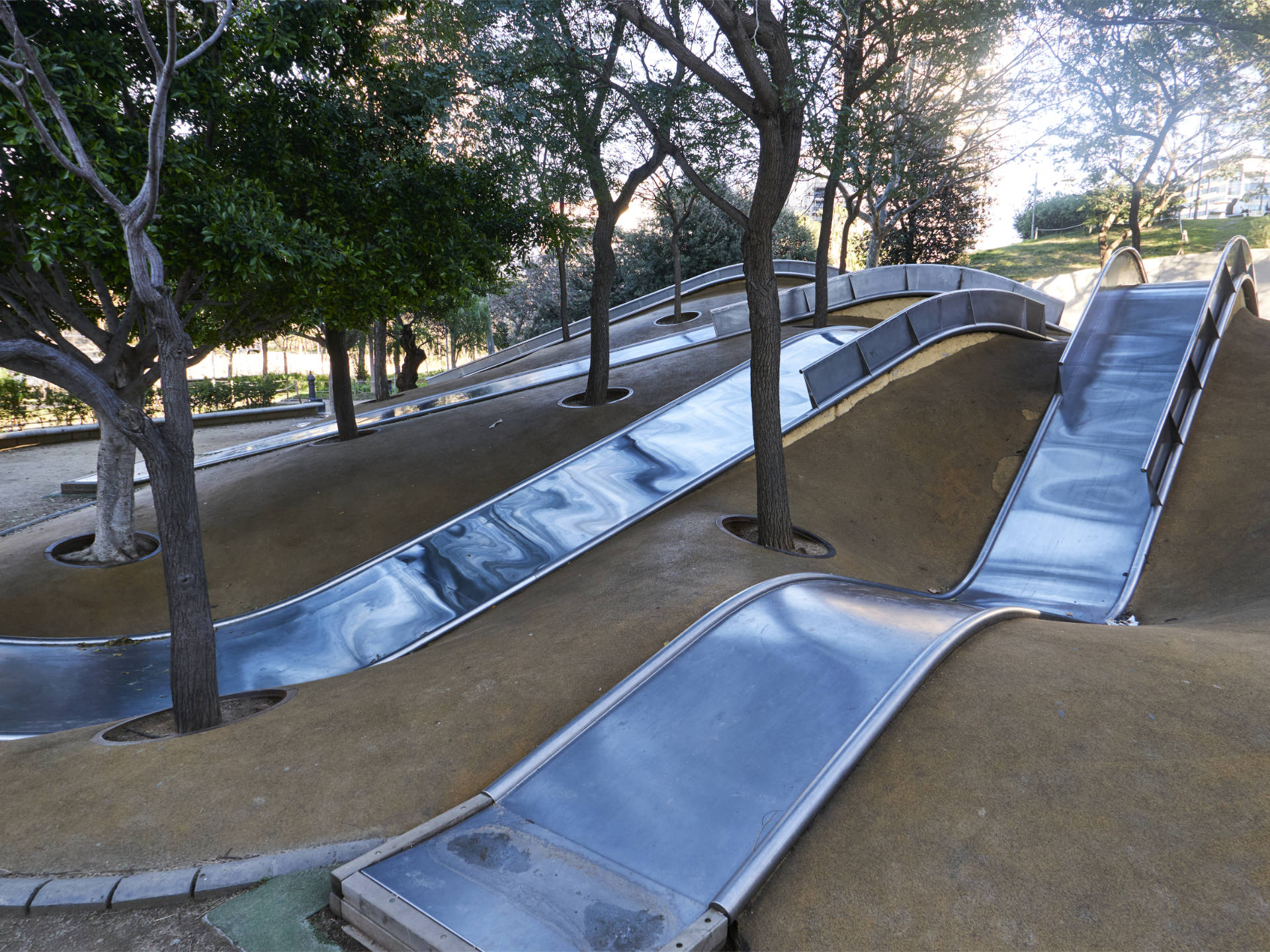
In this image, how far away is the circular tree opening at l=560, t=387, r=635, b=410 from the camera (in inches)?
543

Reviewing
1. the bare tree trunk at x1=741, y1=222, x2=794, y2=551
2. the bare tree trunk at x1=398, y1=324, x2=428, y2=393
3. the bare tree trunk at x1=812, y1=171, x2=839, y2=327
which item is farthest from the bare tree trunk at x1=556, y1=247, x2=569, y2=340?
the bare tree trunk at x1=741, y1=222, x2=794, y2=551

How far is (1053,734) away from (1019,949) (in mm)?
1448

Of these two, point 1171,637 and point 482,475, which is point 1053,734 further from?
point 482,475

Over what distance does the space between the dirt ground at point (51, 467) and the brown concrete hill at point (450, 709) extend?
32.5ft

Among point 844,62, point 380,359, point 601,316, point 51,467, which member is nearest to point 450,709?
point 601,316

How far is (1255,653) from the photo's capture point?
4996 mm

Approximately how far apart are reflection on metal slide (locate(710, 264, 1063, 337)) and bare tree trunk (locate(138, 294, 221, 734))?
561 inches

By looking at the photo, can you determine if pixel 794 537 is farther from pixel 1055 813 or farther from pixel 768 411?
pixel 1055 813

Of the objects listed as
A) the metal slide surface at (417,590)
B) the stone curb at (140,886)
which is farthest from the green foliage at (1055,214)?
the stone curb at (140,886)

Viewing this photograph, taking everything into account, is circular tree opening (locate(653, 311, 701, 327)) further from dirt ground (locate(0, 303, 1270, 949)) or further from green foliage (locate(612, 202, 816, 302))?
dirt ground (locate(0, 303, 1270, 949))

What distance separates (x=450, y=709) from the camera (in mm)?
5301

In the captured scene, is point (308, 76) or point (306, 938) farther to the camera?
point (308, 76)

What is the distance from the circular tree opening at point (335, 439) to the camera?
14.2m

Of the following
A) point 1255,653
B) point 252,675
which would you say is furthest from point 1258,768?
point 252,675
